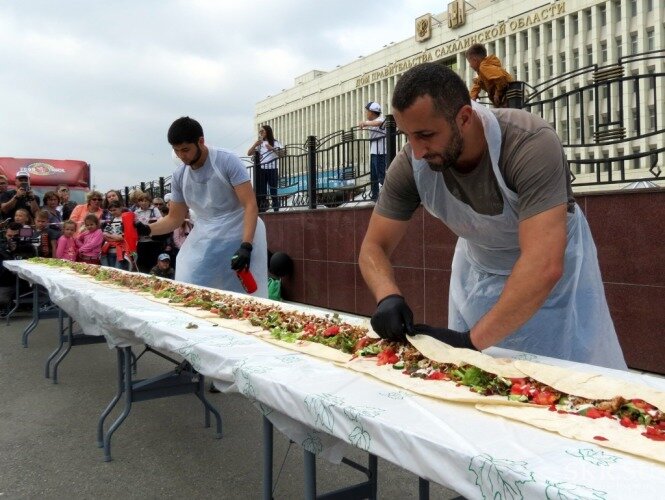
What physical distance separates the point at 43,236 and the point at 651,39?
39.9m

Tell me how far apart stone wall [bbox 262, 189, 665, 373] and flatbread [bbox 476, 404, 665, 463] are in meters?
3.45

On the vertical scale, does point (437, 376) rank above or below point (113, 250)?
below

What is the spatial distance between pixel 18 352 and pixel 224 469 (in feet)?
13.6

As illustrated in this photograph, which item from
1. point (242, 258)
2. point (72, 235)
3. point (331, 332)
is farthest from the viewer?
point (72, 235)

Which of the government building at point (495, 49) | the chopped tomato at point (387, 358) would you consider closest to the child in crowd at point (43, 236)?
the chopped tomato at point (387, 358)

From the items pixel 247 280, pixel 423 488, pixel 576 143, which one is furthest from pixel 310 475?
pixel 576 143

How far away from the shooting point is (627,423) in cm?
121

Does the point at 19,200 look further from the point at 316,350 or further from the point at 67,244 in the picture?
the point at 316,350

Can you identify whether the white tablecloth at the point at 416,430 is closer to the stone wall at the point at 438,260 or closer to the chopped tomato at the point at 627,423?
the chopped tomato at the point at 627,423

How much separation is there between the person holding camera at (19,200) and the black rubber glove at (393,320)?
9135mm

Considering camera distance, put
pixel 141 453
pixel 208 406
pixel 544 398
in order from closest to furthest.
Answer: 1. pixel 544 398
2. pixel 141 453
3. pixel 208 406

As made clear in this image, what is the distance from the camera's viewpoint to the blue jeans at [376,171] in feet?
24.1

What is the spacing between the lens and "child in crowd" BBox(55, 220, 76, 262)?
8.80m

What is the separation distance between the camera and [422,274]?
20.5 ft
